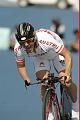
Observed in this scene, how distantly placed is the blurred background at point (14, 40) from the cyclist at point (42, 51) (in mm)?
1301

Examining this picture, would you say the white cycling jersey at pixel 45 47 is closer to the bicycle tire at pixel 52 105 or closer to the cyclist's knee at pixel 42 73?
the cyclist's knee at pixel 42 73

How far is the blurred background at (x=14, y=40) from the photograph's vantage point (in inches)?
299

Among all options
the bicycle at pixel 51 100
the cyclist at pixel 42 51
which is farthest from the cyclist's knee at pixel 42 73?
the bicycle at pixel 51 100

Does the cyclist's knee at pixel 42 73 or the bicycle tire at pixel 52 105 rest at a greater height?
the cyclist's knee at pixel 42 73

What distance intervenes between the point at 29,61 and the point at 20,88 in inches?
72.4

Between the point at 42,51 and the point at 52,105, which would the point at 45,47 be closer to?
the point at 42,51

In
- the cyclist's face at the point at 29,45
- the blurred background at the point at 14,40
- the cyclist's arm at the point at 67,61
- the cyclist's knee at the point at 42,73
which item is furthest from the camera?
the blurred background at the point at 14,40

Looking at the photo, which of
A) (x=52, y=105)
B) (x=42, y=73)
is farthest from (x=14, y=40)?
(x=52, y=105)

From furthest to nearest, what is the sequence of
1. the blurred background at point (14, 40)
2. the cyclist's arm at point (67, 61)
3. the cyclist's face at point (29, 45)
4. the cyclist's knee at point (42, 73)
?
the blurred background at point (14, 40), the cyclist's knee at point (42, 73), the cyclist's arm at point (67, 61), the cyclist's face at point (29, 45)

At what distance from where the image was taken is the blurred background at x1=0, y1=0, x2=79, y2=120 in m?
7.59

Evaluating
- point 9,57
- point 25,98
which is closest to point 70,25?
point 9,57

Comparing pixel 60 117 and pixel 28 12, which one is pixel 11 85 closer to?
pixel 60 117

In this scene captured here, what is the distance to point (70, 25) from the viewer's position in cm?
1561

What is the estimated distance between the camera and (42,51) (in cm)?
544
